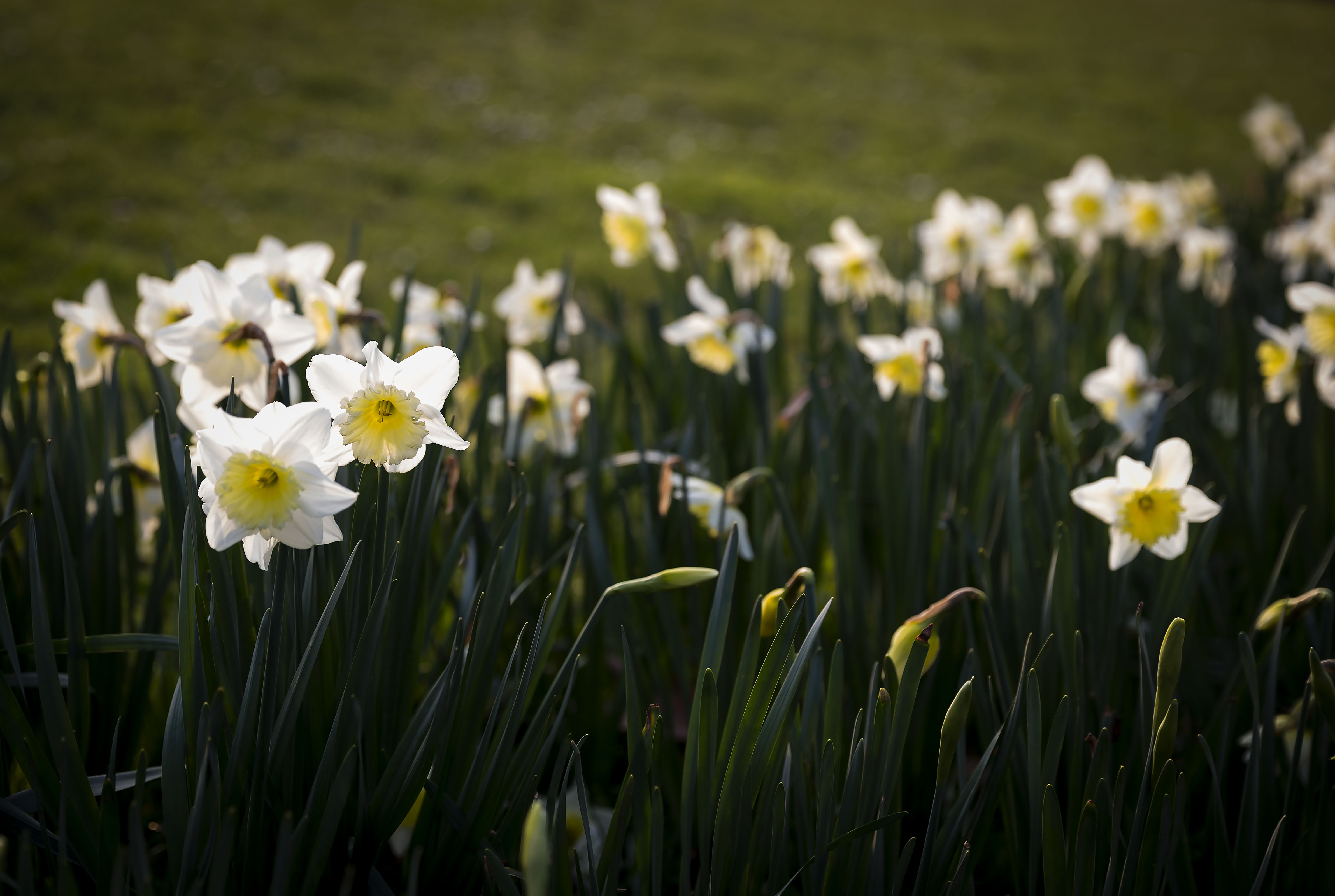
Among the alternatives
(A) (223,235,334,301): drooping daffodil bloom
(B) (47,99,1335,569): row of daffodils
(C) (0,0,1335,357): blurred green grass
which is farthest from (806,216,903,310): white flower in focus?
(A) (223,235,334,301): drooping daffodil bloom

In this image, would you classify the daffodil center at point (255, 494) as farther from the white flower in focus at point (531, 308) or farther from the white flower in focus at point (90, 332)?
the white flower in focus at point (531, 308)

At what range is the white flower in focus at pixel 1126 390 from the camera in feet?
5.66

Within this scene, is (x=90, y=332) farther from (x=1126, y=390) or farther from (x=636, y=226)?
(x=1126, y=390)

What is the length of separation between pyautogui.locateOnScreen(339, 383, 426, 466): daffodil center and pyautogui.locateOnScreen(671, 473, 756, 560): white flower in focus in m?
0.54

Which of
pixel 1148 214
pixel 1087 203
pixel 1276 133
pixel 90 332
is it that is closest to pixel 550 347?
pixel 90 332

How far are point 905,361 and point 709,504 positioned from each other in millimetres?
584

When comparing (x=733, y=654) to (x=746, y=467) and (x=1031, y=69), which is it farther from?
(x=1031, y=69)

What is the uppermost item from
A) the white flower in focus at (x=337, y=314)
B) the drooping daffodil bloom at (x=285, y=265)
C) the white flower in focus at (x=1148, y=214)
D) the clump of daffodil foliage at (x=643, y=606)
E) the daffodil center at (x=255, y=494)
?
the white flower in focus at (x=1148, y=214)

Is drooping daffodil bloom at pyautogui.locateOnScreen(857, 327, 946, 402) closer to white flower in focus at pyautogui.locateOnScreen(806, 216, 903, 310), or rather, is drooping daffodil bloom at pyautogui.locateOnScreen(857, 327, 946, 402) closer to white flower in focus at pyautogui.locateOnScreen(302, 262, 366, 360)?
white flower in focus at pyautogui.locateOnScreen(806, 216, 903, 310)

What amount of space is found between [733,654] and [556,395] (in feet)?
2.10

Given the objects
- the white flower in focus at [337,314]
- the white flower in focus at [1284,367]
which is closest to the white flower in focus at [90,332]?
the white flower in focus at [337,314]

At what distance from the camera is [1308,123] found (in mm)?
9266

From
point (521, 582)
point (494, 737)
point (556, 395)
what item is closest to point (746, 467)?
point (556, 395)

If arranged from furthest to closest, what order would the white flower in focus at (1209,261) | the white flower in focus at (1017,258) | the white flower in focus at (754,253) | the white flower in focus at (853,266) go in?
the white flower in focus at (1209,261), the white flower in focus at (1017,258), the white flower in focus at (853,266), the white flower in focus at (754,253)
